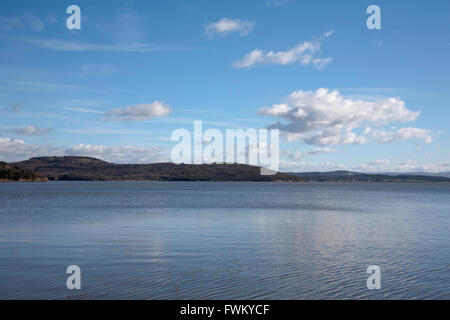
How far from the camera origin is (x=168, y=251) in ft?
76.3

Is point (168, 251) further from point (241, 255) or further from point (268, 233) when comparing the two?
point (268, 233)

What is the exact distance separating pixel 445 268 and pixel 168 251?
13759mm

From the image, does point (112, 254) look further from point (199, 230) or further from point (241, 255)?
point (199, 230)

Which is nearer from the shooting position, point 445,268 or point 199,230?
point 445,268
